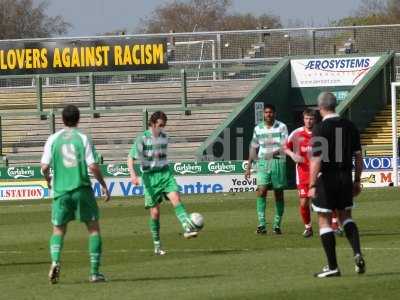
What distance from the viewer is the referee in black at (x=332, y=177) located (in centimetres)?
1334

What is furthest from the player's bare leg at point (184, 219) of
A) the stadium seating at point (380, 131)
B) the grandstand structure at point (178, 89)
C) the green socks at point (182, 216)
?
the grandstand structure at point (178, 89)

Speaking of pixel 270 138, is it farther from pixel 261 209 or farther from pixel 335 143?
pixel 335 143

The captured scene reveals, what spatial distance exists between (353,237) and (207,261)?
2.97 meters

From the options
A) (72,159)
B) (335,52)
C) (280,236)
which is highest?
(335,52)

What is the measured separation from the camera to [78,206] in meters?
13.7

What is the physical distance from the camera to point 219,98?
43.3 metres

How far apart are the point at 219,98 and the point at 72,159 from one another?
29.7 meters

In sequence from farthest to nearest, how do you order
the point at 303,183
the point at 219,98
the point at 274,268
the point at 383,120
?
the point at 219,98 → the point at 383,120 → the point at 303,183 → the point at 274,268

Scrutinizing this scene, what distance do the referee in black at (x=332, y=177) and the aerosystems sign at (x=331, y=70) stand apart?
89.8 feet

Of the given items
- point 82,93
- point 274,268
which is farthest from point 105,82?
point 274,268

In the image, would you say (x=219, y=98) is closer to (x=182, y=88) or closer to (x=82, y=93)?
(x=182, y=88)

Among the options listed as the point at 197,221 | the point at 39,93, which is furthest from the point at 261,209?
the point at 39,93

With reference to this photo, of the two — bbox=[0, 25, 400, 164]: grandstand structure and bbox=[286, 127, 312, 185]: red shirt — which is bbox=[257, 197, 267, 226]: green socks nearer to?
bbox=[286, 127, 312, 185]: red shirt

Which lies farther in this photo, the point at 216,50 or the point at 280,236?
the point at 216,50
